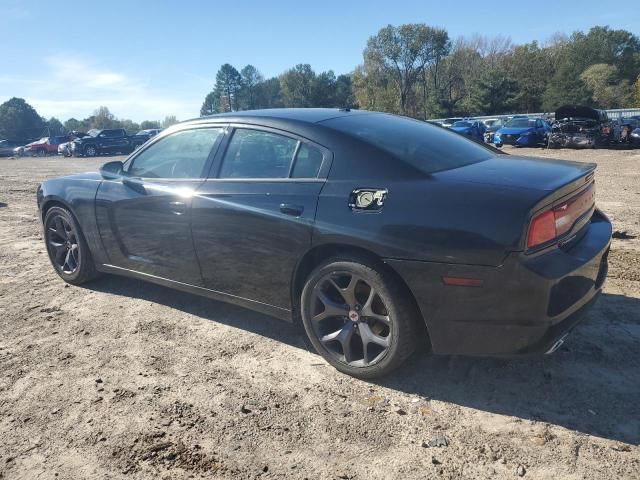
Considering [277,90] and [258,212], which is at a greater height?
[277,90]

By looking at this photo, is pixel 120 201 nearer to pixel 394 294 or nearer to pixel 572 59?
pixel 394 294

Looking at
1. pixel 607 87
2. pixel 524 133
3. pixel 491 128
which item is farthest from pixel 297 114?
pixel 607 87

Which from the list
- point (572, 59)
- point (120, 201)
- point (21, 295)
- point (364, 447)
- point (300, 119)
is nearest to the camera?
point (364, 447)

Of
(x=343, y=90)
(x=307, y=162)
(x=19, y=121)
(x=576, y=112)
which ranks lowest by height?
(x=307, y=162)

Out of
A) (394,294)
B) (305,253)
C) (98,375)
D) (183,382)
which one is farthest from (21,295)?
(394,294)

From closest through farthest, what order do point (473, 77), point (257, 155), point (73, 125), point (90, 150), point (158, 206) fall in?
point (257, 155)
point (158, 206)
point (90, 150)
point (473, 77)
point (73, 125)

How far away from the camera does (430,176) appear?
2.77 meters

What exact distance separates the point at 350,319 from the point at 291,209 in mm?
753

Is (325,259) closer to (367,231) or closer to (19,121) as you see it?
(367,231)

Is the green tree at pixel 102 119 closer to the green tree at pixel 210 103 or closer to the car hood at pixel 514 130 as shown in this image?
the green tree at pixel 210 103

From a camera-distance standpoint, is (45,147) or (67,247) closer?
(67,247)

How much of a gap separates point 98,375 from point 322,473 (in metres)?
1.71

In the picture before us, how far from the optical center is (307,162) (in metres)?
3.16

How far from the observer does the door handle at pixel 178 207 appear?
3.63 metres
